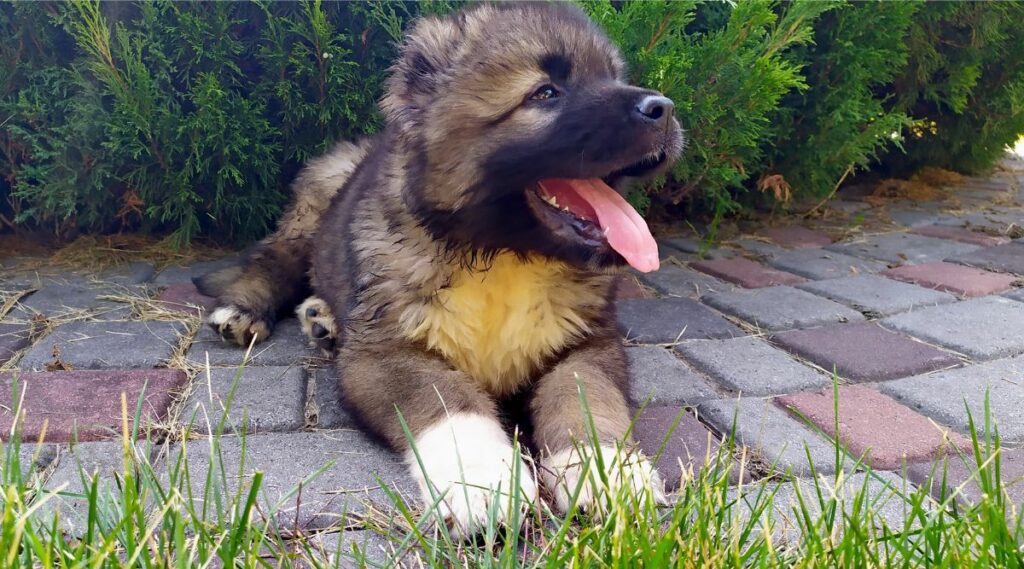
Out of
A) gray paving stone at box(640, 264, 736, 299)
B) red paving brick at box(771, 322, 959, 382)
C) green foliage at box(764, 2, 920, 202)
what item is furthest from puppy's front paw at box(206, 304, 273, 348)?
green foliage at box(764, 2, 920, 202)

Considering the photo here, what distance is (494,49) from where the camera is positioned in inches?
87.5

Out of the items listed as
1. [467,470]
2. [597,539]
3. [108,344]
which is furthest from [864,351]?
[108,344]

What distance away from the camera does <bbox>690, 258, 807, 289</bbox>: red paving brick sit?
3.70 metres

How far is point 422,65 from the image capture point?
7.64 feet

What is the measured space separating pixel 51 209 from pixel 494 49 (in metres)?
2.83

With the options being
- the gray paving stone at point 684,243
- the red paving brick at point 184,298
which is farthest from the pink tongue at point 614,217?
the gray paving stone at point 684,243

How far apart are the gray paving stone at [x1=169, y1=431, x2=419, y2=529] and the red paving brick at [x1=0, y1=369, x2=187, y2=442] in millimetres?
268

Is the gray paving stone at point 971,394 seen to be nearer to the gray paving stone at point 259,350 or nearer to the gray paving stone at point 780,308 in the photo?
the gray paving stone at point 780,308

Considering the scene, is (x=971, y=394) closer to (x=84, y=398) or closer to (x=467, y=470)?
(x=467, y=470)

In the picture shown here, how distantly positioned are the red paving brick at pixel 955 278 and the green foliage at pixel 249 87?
38.6 inches

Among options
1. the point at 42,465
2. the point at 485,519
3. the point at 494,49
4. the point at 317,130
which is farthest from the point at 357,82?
the point at 485,519

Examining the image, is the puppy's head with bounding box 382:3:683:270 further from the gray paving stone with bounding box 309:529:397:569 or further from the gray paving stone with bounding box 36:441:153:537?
the gray paving stone with bounding box 36:441:153:537

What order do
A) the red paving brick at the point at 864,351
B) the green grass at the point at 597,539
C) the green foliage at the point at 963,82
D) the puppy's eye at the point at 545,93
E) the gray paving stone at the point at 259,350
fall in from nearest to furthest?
1. the green grass at the point at 597,539
2. the puppy's eye at the point at 545,93
3. the red paving brick at the point at 864,351
4. the gray paving stone at the point at 259,350
5. the green foliage at the point at 963,82

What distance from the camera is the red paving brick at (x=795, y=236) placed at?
4492 mm
